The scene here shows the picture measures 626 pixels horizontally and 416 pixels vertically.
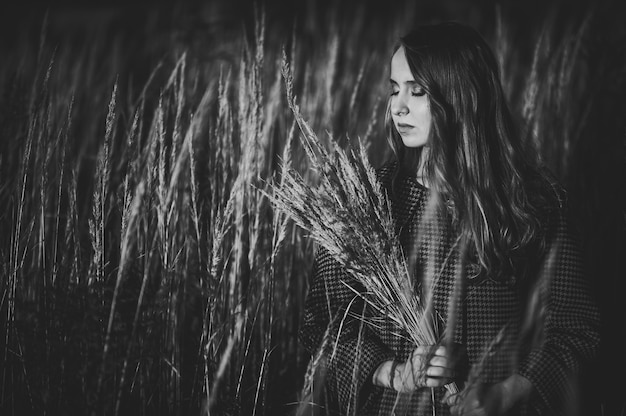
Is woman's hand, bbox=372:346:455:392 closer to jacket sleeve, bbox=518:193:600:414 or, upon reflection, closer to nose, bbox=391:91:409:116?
→ jacket sleeve, bbox=518:193:600:414

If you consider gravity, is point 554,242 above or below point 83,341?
above

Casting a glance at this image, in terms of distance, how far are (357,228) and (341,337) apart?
1.26 feet

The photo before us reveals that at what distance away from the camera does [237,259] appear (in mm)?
1555

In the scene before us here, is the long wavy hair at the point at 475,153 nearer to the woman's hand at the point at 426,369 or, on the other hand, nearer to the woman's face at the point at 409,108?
the woman's face at the point at 409,108

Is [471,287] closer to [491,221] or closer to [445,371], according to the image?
[491,221]

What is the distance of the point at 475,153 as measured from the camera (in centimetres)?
156

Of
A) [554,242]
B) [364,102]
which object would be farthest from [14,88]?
[364,102]

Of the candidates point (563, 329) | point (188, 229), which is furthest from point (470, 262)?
point (188, 229)

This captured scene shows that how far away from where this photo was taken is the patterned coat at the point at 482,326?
1410mm

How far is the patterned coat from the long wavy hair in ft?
0.16

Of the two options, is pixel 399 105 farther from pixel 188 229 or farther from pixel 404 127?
pixel 188 229

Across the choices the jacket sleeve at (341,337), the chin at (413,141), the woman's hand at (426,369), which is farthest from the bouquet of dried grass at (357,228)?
the chin at (413,141)

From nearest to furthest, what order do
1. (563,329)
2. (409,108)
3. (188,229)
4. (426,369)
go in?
(426,369), (563,329), (409,108), (188,229)

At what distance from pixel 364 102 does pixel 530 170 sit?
5.67 feet
